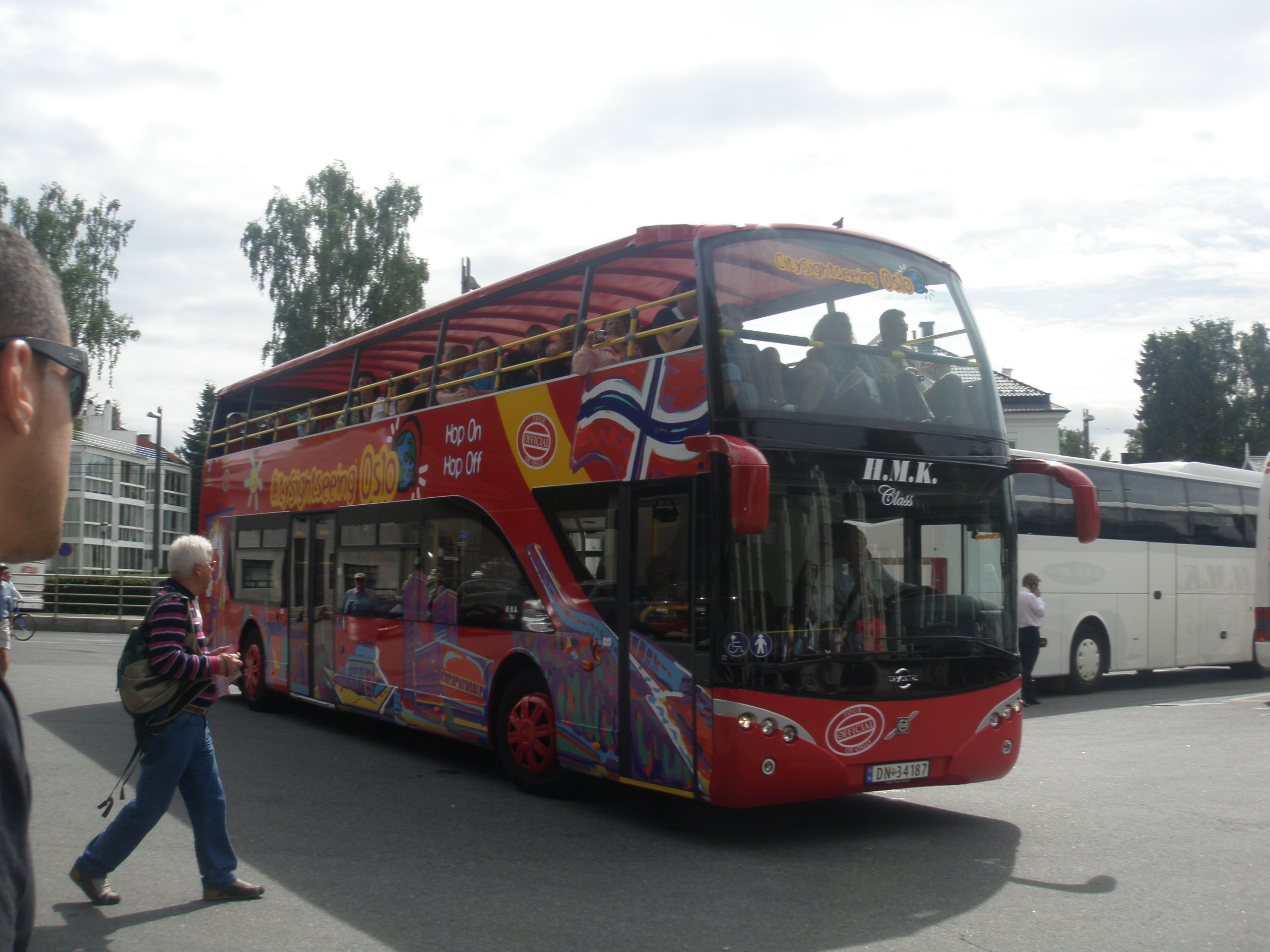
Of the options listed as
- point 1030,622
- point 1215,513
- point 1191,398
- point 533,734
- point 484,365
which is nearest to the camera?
point 533,734

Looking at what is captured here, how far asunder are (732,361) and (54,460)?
6.00m

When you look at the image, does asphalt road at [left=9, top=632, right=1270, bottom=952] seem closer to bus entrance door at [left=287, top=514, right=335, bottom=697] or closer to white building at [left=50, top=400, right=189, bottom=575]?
bus entrance door at [left=287, top=514, right=335, bottom=697]

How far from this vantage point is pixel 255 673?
14938 mm

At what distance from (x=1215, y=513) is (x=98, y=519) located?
9789 cm

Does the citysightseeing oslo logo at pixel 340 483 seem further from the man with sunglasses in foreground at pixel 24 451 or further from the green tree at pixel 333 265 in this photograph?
the green tree at pixel 333 265

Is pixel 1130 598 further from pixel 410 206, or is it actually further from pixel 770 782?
pixel 410 206

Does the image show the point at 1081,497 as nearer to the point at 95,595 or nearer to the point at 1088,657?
the point at 1088,657

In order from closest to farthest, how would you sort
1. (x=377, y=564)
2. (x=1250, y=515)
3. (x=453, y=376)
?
(x=453, y=376), (x=377, y=564), (x=1250, y=515)

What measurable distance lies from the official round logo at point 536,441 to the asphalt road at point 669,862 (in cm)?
258

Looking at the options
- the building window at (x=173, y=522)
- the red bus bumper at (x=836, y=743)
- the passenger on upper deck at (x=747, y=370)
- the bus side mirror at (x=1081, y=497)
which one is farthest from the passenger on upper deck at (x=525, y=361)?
the building window at (x=173, y=522)

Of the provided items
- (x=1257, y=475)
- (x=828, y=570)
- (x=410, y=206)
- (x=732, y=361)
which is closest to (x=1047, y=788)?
(x=828, y=570)

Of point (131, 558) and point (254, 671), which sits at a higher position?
point (131, 558)

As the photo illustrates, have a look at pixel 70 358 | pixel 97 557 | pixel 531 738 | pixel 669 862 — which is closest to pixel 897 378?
pixel 669 862

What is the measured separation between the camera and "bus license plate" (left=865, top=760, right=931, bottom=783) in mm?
7398
